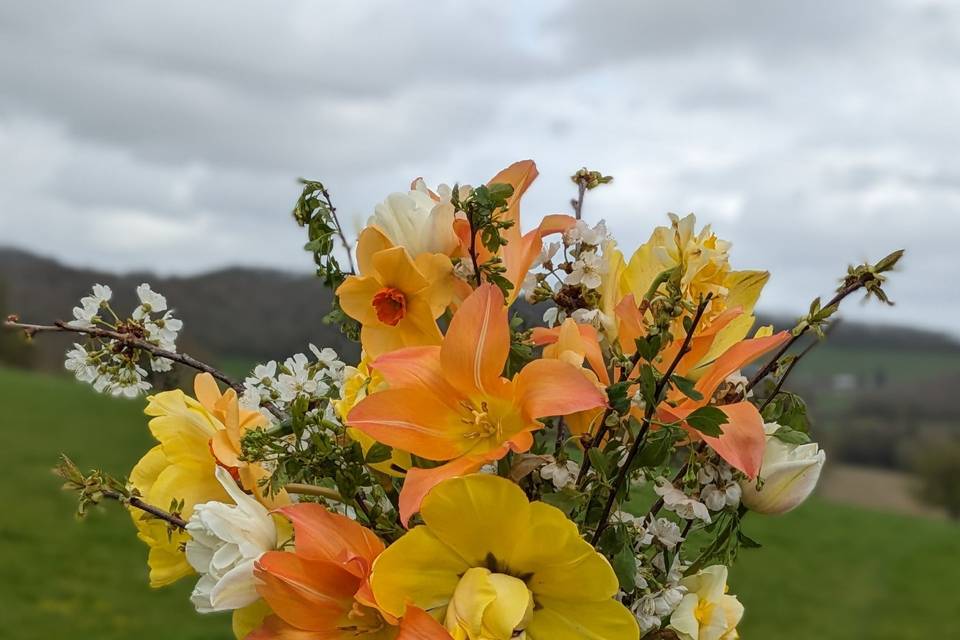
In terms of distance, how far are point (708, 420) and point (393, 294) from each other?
399 mm

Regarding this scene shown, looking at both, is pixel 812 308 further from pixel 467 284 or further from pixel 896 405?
pixel 896 405

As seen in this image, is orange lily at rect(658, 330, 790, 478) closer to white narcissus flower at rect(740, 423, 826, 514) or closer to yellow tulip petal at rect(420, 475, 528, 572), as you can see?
white narcissus flower at rect(740, 423, 826, 514)

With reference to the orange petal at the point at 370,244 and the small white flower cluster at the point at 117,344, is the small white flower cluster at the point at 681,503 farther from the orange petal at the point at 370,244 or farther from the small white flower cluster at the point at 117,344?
the small white flower cluster at the point at 117,344

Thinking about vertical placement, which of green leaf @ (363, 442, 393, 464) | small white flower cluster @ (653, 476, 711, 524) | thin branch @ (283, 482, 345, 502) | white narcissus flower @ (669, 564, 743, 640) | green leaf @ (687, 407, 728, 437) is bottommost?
white narcissus flower @ (669, 564, 743, 640)

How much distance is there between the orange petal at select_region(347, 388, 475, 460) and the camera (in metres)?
1.06

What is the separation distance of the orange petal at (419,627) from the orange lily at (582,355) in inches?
11.3

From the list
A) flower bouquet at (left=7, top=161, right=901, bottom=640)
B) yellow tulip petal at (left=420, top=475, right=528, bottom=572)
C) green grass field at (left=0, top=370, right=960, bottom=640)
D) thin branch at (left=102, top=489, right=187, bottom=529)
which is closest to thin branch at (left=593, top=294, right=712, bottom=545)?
flower bouquet at (left=7, top=161, right=901, bottom=640)

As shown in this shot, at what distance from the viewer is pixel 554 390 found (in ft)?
3.39

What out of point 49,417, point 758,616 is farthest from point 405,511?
point 49,417

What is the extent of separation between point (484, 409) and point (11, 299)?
2603 centimetres

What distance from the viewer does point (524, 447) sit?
1.02 m

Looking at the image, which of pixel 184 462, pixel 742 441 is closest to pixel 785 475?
pixel 742 441

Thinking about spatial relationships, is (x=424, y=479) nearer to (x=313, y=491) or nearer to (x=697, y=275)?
(x=313, y=491)

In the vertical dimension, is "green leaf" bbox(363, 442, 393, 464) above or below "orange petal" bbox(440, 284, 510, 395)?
below
